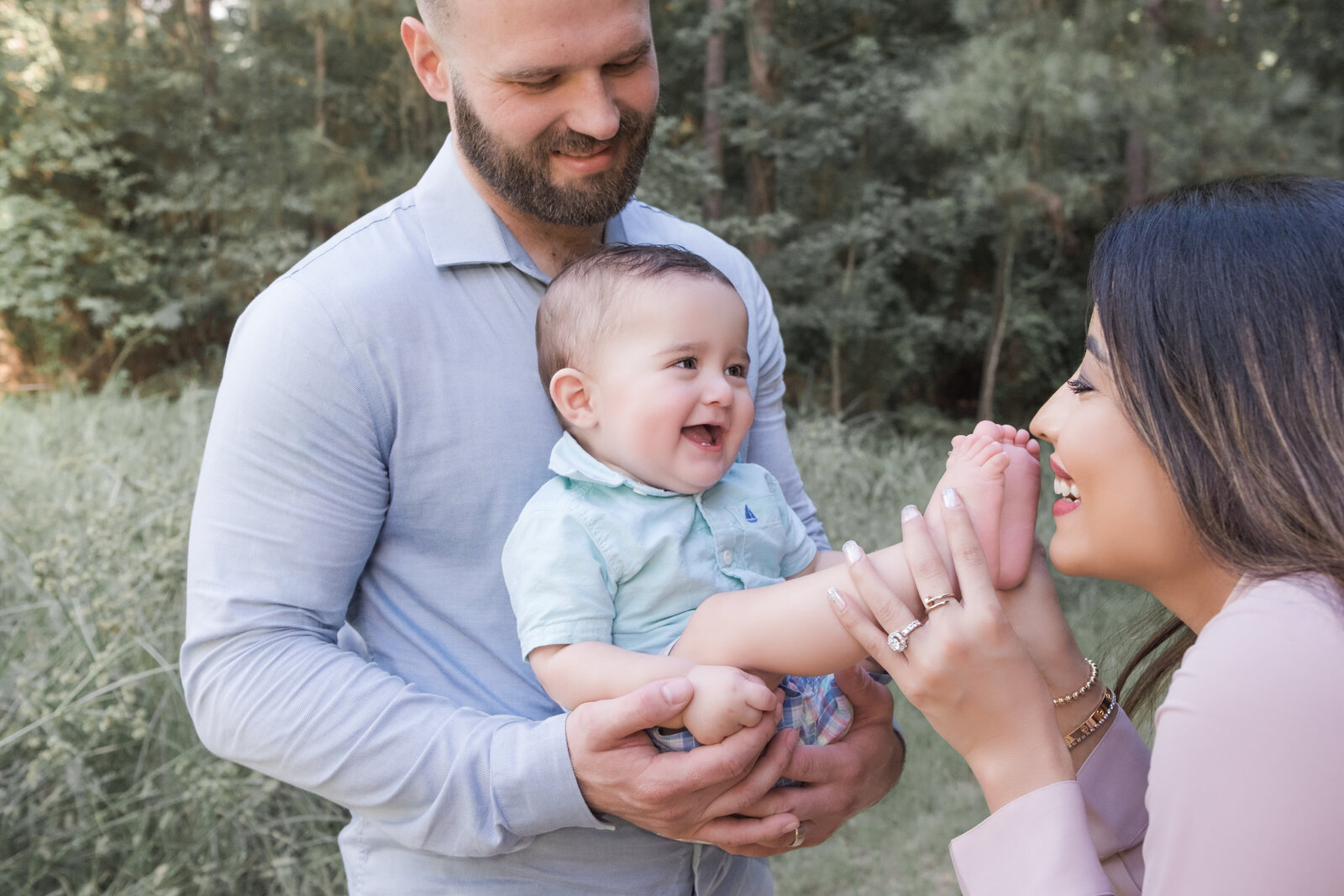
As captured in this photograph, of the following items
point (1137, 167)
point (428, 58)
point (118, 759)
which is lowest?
point (1137, 167)

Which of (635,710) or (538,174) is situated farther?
Answer: (538,174)

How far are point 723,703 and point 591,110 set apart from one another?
3.31 ft

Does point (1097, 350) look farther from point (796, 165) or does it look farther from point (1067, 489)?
point (796, 165)

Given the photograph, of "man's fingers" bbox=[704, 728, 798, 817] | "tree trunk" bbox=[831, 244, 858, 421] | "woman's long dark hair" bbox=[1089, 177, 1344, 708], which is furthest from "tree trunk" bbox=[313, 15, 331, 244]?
"woman's long dark hair" bbox=[1089, 177, 1344, 708]

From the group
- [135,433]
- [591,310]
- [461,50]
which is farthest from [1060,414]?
[135,433]

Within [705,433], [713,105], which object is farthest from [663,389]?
[713,105]

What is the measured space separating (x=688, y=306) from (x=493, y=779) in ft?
2.63

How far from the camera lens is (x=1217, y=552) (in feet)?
4.44

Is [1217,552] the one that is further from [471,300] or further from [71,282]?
[71,282]

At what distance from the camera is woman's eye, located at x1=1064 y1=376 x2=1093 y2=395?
1.50m

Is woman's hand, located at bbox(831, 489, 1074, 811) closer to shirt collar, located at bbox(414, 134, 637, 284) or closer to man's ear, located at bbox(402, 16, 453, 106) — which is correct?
shirt collar, located at bbox(414, 134, 637, 284)

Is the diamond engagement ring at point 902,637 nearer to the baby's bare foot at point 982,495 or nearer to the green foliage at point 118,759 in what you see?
the baby's bare foot at point 982,495

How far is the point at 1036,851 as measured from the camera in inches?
55.1

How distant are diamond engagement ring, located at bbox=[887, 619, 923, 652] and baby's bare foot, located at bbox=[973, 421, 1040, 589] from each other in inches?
10.3
